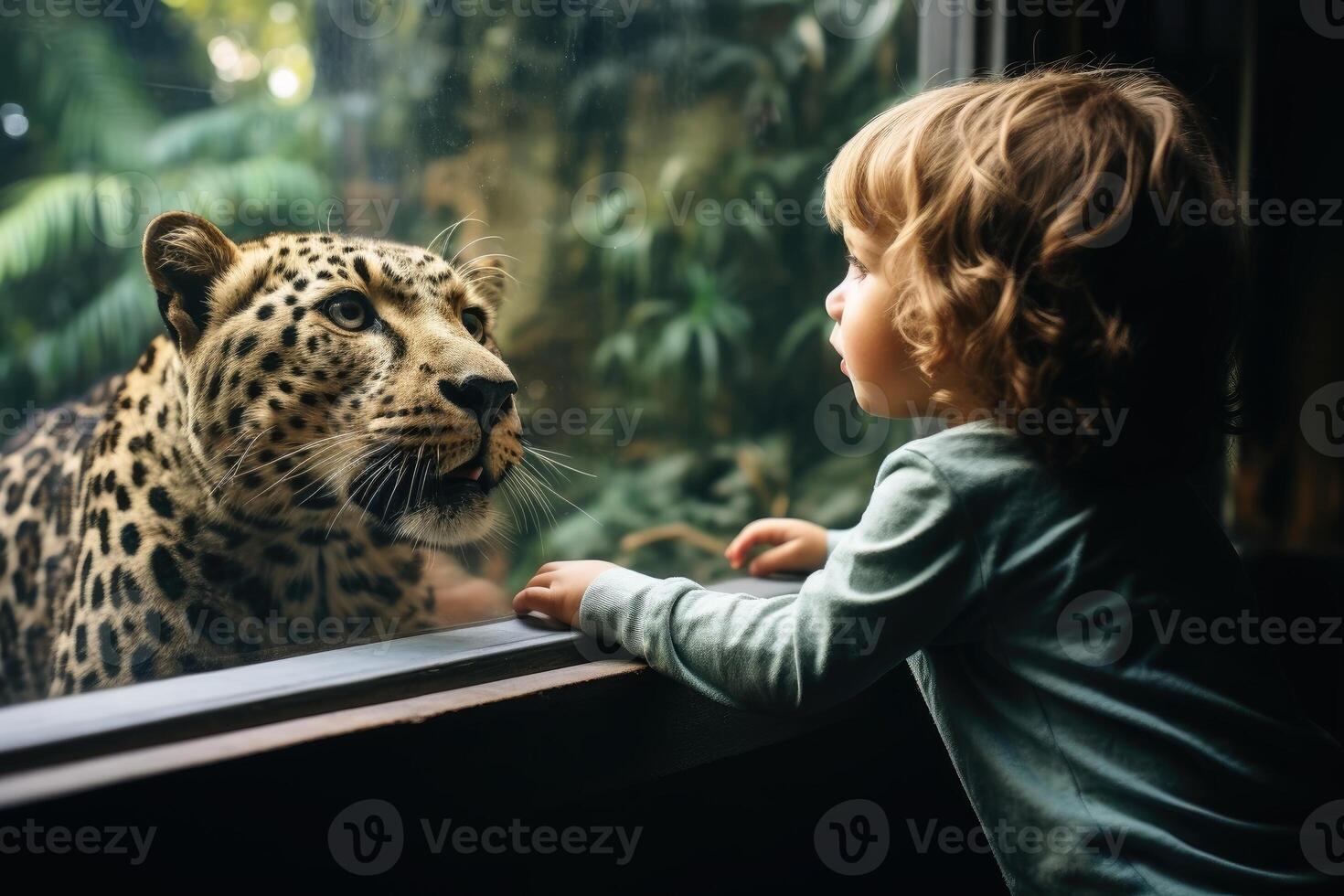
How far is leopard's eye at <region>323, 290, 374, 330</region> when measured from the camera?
0.98m

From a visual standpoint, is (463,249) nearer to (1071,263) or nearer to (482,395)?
(482,395)

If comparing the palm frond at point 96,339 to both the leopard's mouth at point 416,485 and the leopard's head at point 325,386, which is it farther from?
the leopard's mouth at point 416,485

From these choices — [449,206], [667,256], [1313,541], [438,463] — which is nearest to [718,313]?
[667,256]

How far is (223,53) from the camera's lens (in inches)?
35.3

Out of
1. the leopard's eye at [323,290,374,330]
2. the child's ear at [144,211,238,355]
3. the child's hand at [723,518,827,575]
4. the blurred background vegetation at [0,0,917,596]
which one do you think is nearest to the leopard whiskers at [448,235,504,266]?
the blurred background vegetation at [0,0,917,596]

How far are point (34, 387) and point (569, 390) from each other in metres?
0.60

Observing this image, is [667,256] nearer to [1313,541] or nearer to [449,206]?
[449,206]

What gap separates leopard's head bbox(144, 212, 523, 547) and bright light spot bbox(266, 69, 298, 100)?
0.13 meters

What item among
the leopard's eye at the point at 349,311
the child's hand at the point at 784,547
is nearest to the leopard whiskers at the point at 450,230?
the leopard's eye at the point at 349,311

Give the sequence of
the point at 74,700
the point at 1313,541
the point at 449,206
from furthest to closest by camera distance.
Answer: the point at 1313,541 → the point at 449,206 → the point at 74,700

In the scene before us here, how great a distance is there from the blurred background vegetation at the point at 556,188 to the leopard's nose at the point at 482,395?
133 mm

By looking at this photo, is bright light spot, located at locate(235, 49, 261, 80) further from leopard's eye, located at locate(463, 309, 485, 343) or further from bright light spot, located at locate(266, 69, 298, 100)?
leopard's eye, located at locate(463, 309, 485, 343)

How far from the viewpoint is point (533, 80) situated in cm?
120

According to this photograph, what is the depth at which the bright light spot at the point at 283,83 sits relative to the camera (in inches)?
37.0
